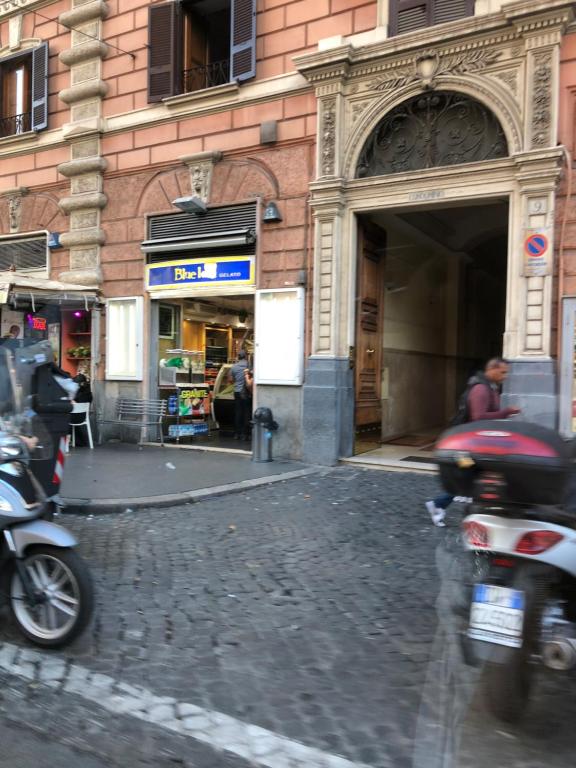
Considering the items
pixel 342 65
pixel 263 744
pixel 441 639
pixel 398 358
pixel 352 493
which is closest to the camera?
pixel 263 744

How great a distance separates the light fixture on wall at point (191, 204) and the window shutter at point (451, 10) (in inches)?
170

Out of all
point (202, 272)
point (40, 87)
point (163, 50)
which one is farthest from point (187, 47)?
point (202, 272)

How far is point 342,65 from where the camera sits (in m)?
8.82

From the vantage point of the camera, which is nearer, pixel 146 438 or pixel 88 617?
pixel 88 617

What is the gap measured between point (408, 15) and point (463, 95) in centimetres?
145

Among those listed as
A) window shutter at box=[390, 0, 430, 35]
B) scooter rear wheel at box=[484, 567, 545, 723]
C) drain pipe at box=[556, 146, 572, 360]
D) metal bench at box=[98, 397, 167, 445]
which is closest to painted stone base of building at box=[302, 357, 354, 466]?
drain pipe at box=[556, 146, 572, 360]

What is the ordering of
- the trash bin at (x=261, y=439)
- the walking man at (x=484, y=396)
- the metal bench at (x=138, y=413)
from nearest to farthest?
1. the walking man at (x=484, y=396)
2. the trash bin at (x=261, y=439)
3. the metal bench at (x=138, y=413)

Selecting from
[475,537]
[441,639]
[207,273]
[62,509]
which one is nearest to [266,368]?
[207,273]

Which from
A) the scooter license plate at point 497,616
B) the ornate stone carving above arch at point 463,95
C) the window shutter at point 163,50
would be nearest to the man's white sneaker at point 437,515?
the scooter license plate at point 497,616

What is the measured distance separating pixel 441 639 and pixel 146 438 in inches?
333

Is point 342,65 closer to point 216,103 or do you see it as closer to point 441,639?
point 216,103

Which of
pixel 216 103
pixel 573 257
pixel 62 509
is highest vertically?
pixel 216 103

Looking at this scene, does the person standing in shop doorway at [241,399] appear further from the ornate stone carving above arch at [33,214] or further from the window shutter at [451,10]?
the window shutter at [451,10]

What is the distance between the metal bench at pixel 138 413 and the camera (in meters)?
11.0
